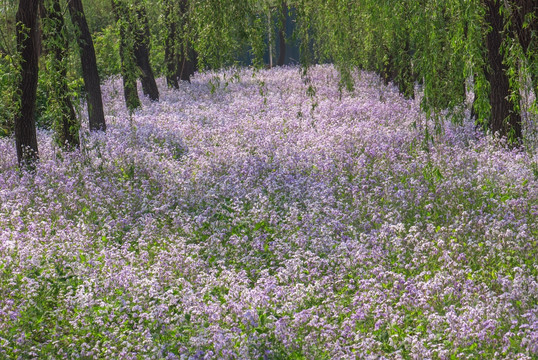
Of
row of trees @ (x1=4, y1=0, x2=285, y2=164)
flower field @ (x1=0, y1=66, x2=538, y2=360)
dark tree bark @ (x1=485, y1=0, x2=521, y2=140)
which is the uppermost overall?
row of trees @ (x1=4, y1=0, x2=285, y2=164)

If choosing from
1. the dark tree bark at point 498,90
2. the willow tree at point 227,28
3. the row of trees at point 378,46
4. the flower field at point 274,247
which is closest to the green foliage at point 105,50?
the row of trees at point 378,46

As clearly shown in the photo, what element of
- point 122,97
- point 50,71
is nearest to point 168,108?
point 122,97

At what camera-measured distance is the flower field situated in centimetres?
546

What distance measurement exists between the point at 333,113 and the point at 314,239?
8455 mm

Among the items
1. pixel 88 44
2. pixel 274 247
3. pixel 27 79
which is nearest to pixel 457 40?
pixel 274 247

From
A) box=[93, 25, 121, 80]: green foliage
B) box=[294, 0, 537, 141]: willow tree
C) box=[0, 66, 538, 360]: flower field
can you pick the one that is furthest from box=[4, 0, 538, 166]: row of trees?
box=[93, 25, 121, 80]: green foliage

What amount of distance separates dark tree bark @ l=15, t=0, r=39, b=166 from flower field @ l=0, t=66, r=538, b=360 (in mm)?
554

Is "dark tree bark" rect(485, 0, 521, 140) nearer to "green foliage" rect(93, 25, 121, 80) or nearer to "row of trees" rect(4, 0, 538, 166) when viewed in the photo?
"row of trees" rect(4, 0, 538, 166)

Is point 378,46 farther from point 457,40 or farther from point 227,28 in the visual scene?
point 457,40

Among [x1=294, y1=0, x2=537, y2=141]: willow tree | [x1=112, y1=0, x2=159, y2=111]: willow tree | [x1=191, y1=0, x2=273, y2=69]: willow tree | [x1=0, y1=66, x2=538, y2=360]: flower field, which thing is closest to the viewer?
[x1=0, y1=66, x2=538, y2=360]: flower field

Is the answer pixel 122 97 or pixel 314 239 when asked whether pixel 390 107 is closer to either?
pixel 314 239

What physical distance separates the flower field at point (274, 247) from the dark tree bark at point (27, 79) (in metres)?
0.55

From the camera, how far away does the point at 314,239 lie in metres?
7.62

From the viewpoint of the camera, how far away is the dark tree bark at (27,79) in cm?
1054
